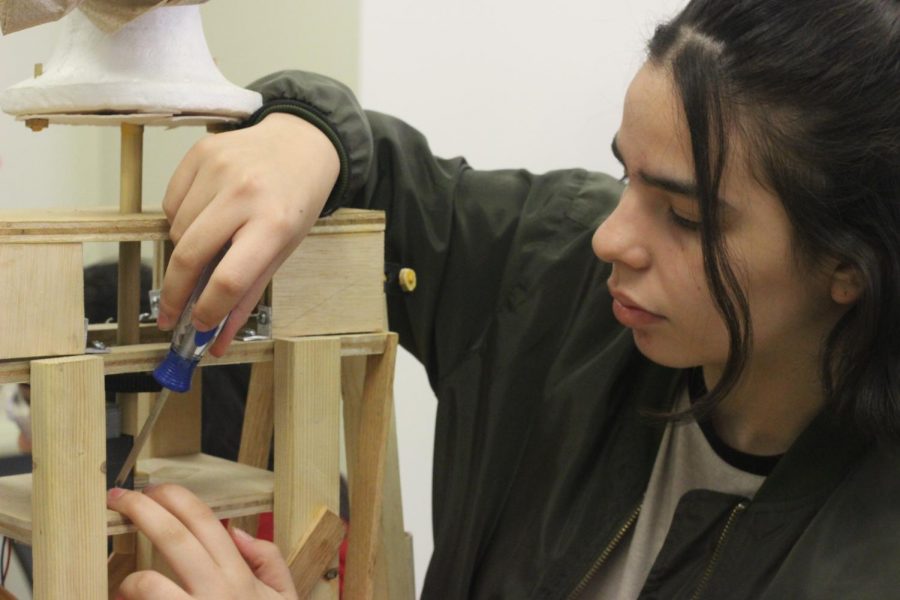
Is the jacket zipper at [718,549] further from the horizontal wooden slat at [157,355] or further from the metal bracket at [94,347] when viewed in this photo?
the metal bracket at [94,347]

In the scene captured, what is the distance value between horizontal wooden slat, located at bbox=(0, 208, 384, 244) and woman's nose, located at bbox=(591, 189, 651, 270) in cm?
32

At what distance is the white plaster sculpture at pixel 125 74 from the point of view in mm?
712

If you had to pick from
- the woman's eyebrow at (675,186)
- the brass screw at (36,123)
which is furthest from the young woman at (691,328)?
the brass screw at (36,123)

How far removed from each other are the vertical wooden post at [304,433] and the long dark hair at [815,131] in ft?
0.94

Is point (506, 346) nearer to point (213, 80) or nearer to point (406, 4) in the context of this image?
point (213, 80)

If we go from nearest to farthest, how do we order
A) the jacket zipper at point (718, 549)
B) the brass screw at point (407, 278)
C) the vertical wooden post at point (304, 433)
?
the vertical wooden post at point (304, 433)
the jacket zipper at point (718, 549)
the brass screw at point (407, 278)

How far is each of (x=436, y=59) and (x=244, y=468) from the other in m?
1.02

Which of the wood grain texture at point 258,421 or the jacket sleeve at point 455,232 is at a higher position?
the jacket sleeve at point 455,232

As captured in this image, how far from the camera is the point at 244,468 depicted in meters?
0.87

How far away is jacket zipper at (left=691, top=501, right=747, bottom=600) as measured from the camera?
0.89m

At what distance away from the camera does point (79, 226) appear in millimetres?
692

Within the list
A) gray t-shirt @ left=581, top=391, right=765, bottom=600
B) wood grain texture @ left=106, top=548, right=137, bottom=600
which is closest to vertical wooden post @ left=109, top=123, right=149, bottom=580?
wood grain texture @ left=106, top=548, right=137, bottom=600

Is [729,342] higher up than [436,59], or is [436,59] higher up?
[436,59]

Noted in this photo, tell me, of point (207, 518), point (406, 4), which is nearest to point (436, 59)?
point (406, 4)
